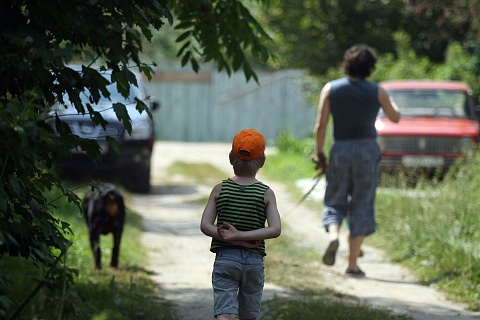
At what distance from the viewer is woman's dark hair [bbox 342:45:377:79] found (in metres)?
8.41

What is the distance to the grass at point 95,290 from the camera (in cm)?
536

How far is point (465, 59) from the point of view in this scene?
18.8 meters

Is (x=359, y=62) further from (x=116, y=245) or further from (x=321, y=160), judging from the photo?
(x=116, y=245)

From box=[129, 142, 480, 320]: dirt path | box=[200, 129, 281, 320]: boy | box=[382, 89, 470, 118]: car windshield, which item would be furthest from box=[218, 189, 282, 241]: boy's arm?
box=[382, 89, 470, 118]: car windshield

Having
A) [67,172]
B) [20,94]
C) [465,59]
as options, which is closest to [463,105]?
[465,59]

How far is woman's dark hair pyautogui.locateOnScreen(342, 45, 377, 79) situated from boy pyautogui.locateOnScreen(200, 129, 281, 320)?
359 centimetres

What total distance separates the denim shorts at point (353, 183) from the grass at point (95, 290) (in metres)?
1.72

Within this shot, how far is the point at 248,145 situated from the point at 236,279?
2.19 feet

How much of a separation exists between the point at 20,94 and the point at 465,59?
1515 centimetres

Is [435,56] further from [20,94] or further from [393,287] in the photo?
[20,94]

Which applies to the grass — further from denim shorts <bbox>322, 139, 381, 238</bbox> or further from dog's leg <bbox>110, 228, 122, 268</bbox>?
denim shorts <bbox>322, 139, 381, 238</bbox>

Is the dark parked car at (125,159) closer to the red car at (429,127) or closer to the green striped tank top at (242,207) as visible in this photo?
the red car at (429,127)

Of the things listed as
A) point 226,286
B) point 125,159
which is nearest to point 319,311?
point 226,286

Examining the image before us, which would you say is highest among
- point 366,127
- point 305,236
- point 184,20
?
point 184,20
